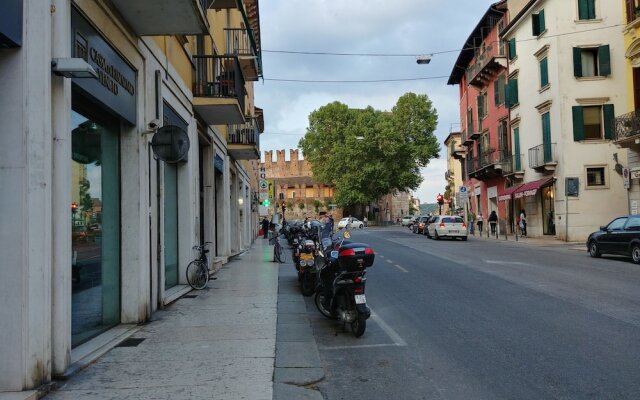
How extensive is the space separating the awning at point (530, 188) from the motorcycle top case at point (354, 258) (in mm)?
23157

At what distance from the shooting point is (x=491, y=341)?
20.9ft

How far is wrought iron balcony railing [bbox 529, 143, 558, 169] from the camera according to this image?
2730cm

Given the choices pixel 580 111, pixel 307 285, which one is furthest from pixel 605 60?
pixel 307 285

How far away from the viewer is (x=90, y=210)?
6746 mm

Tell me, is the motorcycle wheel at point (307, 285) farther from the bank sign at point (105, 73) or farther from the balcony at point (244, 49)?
the balcony at point (244, 49)

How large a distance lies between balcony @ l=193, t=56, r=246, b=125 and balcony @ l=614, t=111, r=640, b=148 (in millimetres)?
17208

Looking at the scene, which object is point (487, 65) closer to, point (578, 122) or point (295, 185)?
point (578, 122)

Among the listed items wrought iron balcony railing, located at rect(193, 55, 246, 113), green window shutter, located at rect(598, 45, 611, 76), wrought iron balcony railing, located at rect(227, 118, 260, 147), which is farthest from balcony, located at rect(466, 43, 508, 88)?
wrought iron balcony railing, located at rect(193, 55, 246, 113)

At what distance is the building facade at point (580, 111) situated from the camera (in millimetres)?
25578

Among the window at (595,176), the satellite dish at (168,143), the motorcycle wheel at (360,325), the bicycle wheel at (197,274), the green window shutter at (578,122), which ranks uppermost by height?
the green window shutter at (578,122)

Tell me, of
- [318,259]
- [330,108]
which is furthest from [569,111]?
[330,108]

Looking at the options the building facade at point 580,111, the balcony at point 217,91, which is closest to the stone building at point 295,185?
the building facade at point 580,111

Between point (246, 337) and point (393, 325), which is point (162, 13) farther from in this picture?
point (393, 325)

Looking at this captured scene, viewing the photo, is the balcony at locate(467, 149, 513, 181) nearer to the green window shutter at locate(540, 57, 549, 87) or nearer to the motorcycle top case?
the green window shutter at locate(540, 57, 549, 87)
